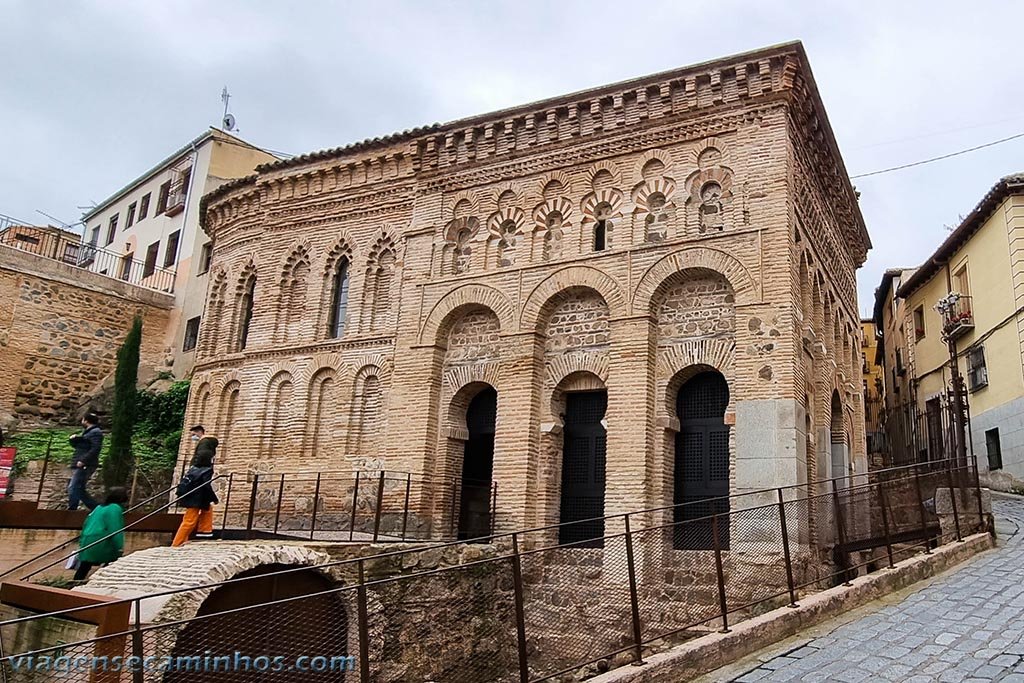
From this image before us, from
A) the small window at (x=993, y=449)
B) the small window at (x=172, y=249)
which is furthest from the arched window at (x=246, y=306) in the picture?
the small window at (x=993, y=449)

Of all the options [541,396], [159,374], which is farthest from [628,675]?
[159,374]

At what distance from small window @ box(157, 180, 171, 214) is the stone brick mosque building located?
44.7 feet

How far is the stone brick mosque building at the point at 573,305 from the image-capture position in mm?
12539

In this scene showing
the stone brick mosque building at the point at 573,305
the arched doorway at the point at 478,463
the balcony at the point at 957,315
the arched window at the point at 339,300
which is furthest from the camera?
the balcony at the point at 957,315

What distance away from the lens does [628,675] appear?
6430 mm

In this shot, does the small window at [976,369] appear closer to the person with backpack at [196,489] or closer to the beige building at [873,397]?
the beige building at [873,397]

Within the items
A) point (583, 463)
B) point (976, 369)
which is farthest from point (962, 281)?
point (583, 463)

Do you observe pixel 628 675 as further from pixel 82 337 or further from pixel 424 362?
pixel 82 337

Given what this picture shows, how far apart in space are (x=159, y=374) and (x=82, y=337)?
2.56 metres

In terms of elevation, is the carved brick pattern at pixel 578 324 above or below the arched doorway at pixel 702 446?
above

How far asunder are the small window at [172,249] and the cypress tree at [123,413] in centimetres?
480

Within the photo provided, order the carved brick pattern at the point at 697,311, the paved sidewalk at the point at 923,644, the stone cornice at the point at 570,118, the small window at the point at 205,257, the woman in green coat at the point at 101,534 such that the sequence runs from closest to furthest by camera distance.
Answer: the paved sidewalk at the point at 923,644, the woman in green coat at the point at 101,534, the carved brick pattern at the point at 697,311, the stone cornice at the point at 570,118, the small window at the point at 205,257

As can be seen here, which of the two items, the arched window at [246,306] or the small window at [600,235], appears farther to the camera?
the arched window at [246,306]

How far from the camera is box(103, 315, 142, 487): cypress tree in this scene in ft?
64.8
